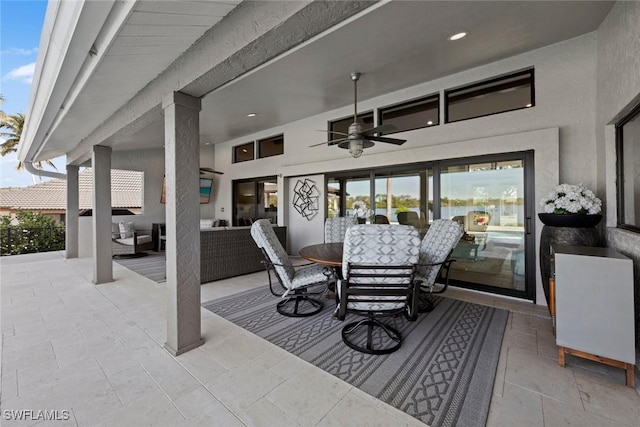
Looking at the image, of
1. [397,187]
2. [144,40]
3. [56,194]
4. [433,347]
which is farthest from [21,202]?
[433,347]

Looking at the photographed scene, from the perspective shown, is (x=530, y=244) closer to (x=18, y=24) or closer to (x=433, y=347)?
(x=433, y=347)

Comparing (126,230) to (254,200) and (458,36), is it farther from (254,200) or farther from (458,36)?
(458,36)

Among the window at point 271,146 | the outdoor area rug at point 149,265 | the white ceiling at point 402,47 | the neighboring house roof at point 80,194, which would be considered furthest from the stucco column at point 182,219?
the neighboring house roof at point 80,194

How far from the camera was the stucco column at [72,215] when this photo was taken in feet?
21.0

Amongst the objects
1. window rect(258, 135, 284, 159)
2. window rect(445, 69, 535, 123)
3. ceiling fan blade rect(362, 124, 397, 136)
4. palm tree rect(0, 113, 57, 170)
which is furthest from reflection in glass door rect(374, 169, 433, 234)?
palm tree rect(0, 113, 57, 170)

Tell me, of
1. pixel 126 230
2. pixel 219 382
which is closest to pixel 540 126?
pixel 219 382

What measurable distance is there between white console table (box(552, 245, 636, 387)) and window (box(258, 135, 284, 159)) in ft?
19.3

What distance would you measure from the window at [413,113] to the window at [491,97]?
8.8 inches

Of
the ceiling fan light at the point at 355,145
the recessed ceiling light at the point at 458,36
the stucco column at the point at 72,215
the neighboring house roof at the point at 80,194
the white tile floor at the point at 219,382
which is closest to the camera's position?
the white tile floor at the point at 219,382

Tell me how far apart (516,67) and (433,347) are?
3737mm

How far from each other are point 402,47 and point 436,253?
8.33 ft

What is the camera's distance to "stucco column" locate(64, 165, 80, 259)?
6.39 metres

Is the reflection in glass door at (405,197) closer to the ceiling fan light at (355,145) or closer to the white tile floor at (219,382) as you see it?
the ceiling fan light at (355,145)

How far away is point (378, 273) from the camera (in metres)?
2.15
